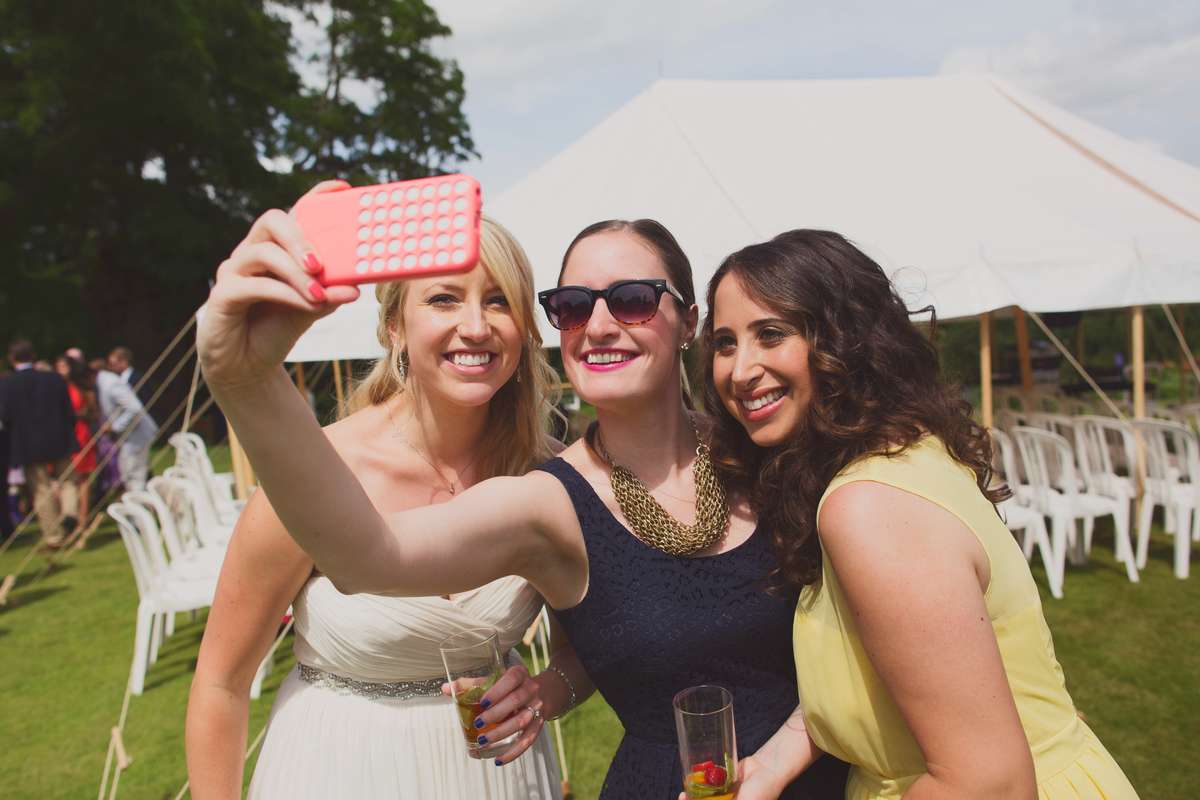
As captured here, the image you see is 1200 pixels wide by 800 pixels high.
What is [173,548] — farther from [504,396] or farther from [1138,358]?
[1138,358]

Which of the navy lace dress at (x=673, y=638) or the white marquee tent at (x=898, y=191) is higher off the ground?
the white marquee tent at (x=898, y=191)

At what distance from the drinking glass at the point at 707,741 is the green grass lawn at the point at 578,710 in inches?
115

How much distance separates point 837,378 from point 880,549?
0.43 metres

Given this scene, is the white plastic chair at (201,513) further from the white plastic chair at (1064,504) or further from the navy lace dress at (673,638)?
the white plastic chair at (1064,504)

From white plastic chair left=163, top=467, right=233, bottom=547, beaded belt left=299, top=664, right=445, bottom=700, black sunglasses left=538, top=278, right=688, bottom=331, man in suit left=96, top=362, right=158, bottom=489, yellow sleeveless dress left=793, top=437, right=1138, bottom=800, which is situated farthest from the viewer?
man in suit left=96, top=362, right=158, bottom=489

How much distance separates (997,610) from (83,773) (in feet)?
17.6

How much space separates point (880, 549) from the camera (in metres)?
1.29

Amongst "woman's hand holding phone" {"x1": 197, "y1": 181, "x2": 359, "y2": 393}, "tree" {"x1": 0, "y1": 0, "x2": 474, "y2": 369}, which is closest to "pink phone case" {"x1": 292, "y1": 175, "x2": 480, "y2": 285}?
"woman's hand holding phone" {"x1": 197, "y1": 181, "x2": 359, "y2": 393}

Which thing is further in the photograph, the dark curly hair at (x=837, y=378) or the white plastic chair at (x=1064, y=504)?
the white plastic chair at (x=1064, y=504)

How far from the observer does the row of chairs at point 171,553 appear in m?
5.77

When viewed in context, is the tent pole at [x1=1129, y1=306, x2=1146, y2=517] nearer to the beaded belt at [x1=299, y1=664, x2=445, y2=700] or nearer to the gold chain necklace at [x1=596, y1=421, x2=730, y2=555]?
the gold chain necklace at [x1=596, y1=421, x2=730, y2=555]

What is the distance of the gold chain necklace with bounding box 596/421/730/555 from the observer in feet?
5.67

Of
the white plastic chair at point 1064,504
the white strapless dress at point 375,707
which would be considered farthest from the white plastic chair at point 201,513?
the white plastic chair at point 1064,504

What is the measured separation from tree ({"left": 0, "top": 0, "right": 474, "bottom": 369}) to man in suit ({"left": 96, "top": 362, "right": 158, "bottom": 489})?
865 cm
